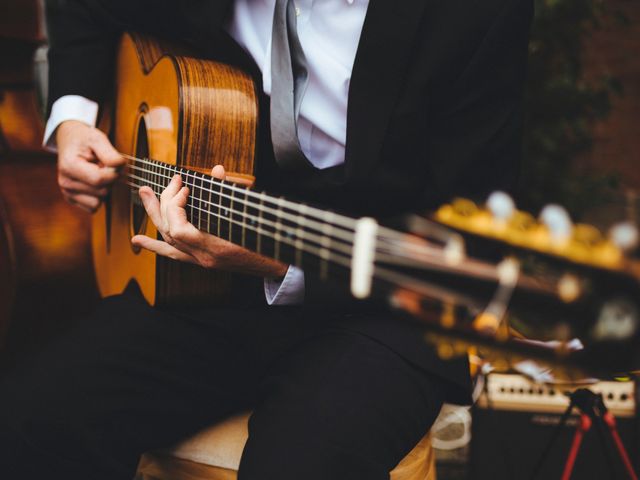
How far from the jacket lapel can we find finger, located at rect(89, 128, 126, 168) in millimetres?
561

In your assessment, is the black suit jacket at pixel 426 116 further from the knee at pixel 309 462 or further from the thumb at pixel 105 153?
the thumb at pixel 105 153

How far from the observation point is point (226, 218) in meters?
0.90

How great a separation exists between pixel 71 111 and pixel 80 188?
23 cm

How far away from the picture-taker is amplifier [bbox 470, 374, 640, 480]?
60.6 inches

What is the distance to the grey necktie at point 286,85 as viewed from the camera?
3.84ft

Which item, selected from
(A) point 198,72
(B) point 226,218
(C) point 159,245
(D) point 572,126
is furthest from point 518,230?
(D) point 572,126

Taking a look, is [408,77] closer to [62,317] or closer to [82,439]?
[82,439]

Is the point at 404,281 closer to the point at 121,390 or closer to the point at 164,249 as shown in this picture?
the point at 164,249

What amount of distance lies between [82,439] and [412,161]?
30.9 inches

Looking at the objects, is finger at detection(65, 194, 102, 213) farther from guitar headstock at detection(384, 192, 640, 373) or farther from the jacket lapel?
guitar headstock at detection(384, 192, 640, 373)

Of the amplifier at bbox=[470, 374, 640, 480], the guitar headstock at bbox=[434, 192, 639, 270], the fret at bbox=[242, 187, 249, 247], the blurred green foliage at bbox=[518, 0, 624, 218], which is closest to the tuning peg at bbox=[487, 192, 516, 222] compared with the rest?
the guitar headstock at bbox=[434, 192, 639, 270]

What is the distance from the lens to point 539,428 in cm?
160

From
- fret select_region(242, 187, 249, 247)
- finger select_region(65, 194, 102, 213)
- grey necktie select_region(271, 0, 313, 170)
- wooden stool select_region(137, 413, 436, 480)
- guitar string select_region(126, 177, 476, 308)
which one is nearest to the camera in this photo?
guitar string select_region(126, 177, 476, 308)

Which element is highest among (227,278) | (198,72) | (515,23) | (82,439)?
(515,23)
